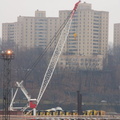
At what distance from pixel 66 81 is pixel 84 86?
3.43 metres

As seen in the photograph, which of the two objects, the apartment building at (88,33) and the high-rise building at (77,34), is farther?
the apartment building at (88,33)

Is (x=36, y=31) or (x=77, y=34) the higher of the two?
(x=36, y=31)

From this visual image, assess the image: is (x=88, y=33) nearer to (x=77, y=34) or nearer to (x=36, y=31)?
(x=77, y=34)

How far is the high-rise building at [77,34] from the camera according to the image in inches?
6555

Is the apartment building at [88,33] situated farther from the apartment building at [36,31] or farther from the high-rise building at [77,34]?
the apartment building at [36,31]

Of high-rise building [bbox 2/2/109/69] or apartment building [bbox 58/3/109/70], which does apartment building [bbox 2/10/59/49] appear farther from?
apartment building [bbox 58/3/109/70]

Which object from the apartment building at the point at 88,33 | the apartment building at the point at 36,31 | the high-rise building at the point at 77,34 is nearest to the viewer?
the high-rise building at the point at 77,34

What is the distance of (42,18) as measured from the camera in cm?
18875

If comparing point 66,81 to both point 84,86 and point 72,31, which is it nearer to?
point 84,86

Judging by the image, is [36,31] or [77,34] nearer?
[77,34]

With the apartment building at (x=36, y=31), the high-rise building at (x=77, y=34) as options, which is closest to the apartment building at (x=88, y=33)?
the high-rise building at (x=77, y=34)

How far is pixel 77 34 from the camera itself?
572 ft

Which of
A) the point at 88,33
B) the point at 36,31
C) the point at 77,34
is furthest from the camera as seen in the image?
the point at 36,31

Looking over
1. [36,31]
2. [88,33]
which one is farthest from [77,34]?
[36,31]
